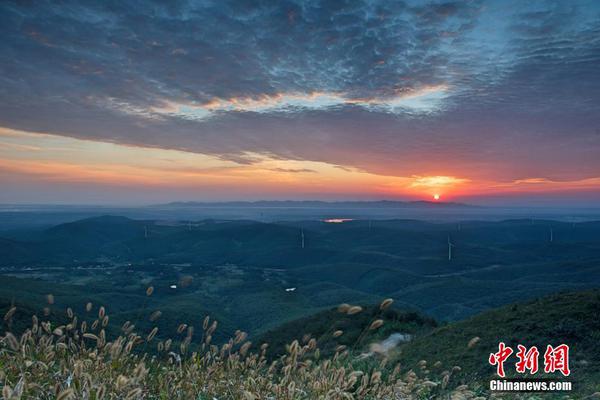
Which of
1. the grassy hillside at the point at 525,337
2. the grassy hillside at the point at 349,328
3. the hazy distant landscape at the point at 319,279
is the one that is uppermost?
the grassy hillside at the point at 525,337

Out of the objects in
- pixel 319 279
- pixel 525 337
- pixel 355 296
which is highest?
pixel 525 337

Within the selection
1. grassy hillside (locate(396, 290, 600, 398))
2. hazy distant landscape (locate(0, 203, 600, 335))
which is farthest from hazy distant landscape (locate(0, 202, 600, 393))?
hazy distant landscape (locate(0, 203, 600, 335))

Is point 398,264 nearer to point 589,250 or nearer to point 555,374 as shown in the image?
point 589,250

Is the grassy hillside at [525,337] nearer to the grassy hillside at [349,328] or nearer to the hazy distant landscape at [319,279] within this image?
the grassy hillside at [349,328]

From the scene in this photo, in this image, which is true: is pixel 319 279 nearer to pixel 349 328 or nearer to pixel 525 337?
pixel 349 328

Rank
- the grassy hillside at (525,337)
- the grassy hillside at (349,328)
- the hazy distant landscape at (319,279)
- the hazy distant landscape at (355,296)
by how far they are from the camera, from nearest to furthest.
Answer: the grassy hillside at (525,337), the hazy distant landscape at (355,296), the grassy hillside at (349,328), the hazy distant landscape at (319,279)

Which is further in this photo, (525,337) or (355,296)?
(355,296)

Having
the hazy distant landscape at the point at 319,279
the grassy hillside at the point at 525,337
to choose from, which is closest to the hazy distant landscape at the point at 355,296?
the grassy hillside at the point at 525,337

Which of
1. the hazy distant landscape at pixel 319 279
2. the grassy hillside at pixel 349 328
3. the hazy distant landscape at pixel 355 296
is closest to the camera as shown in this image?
the hazy distant landscape at pixel 355 296

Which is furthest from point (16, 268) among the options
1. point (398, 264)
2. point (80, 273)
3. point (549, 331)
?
point (549, 331)

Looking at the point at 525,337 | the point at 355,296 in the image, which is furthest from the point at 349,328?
the point at 355,296

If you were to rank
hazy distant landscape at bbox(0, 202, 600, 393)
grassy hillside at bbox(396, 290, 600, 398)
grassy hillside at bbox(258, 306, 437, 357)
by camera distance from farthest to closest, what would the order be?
1. grassy hillside at bbox(258, 306, 437, 357)
2. hazy distant landscape at bbox(0, 202, 600, 393)
3. grassy hillside at bbox(396, 290, 600, 398)

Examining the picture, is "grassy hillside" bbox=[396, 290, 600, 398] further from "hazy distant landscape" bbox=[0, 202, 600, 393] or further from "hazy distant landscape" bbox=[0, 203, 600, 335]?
"hazy distant landscape" bbox=[0, 203, 600, 335]
